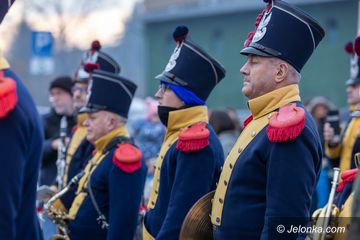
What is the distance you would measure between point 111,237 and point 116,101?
1.24 metres

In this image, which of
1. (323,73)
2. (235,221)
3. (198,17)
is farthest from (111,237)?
(198,17)

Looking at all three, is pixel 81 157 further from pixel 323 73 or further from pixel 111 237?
pixel 323 73

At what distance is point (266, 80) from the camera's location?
13.2ft

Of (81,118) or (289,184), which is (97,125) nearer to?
(81,118)

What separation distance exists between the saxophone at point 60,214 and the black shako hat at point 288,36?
2.42 metres

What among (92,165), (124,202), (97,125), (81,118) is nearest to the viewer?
(124,202)

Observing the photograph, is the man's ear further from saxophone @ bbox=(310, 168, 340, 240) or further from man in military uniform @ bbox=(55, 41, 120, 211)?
man in military uniform @ bbox=(55, 41, 120, 211)

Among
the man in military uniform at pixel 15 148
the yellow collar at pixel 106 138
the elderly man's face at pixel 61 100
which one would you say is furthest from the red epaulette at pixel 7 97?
the elderly man's face at pixel 61 100

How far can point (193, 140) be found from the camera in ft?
15.3

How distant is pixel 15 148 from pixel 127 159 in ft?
7.68

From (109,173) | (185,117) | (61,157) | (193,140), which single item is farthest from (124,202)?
(61,157)

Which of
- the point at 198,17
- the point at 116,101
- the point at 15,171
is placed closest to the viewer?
the point at 15,171

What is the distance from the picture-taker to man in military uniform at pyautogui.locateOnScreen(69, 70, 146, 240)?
211 inches

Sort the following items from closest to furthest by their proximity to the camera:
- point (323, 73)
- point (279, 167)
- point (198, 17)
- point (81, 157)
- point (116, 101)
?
point (279, 167) → point (116, 101) → point (81, 157) → point (323, 73) → point (198, 17)
